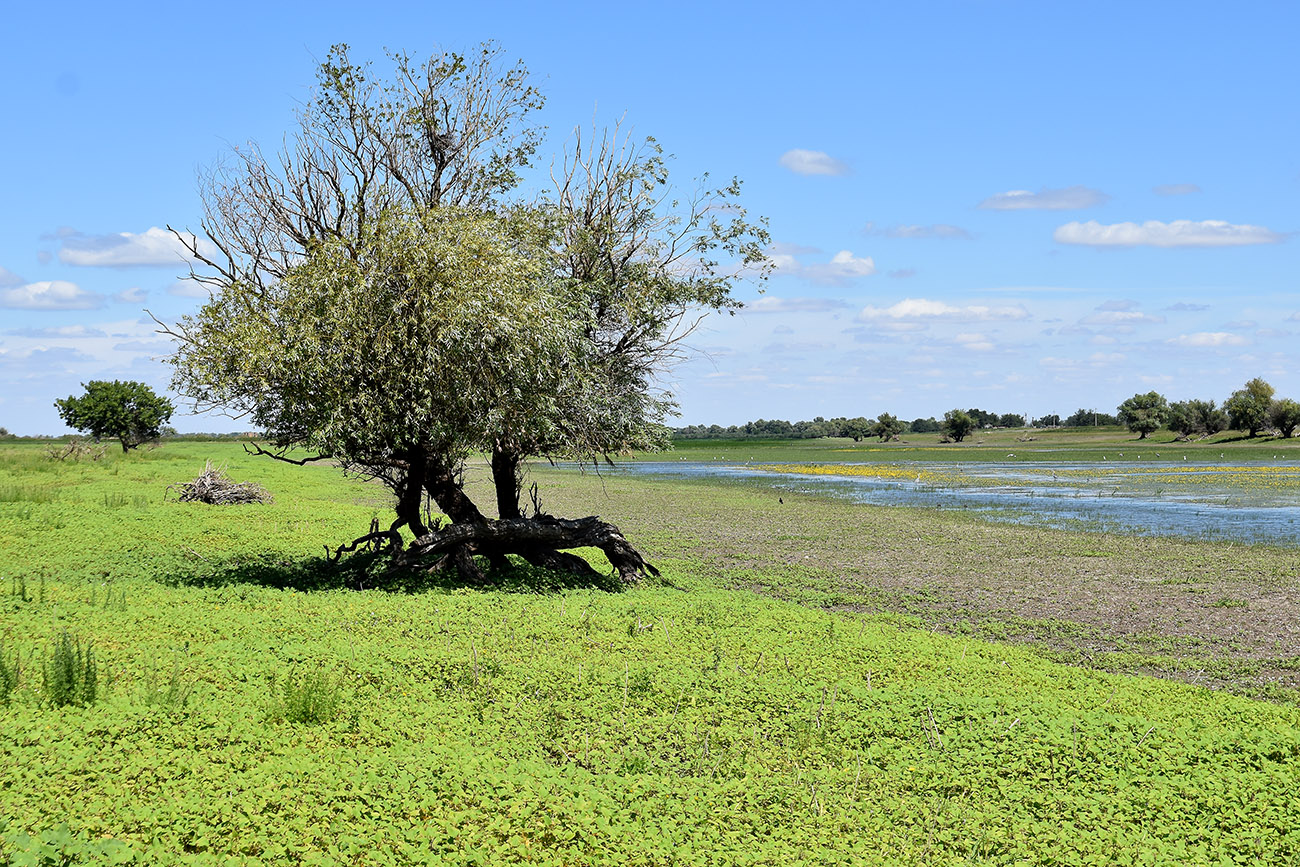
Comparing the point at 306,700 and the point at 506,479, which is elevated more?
the point at 506,479

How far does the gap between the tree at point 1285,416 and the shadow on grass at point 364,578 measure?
14421cm

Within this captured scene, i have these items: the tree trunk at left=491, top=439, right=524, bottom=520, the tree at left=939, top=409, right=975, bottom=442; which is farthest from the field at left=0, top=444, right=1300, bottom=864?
the tree at left=939, top=409, right=975, bottom=442

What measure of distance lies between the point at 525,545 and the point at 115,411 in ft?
229

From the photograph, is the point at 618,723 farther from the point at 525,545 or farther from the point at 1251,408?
the point at 1251,408

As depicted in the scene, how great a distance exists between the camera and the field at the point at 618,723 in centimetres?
796

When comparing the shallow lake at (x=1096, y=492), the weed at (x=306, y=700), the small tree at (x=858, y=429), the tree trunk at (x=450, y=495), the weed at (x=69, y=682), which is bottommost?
the shallow lake at (x=1096, y=492)

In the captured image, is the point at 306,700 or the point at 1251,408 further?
the point at 1251,408

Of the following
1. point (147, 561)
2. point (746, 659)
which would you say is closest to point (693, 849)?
point (746, 659)

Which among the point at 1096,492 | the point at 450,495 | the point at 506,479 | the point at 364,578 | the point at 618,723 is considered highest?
the point at 506,479

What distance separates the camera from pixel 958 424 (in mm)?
165000

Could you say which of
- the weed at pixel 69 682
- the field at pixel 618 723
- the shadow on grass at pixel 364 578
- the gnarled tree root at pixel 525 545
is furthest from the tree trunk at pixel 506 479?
the weed at pixel 69 682

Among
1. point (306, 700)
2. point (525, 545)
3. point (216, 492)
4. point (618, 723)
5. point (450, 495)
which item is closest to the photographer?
point (306, 700)

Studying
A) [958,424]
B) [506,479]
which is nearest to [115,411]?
[506,479]

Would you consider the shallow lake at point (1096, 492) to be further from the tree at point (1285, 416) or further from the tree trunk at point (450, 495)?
the tree at point (1285, 416)
